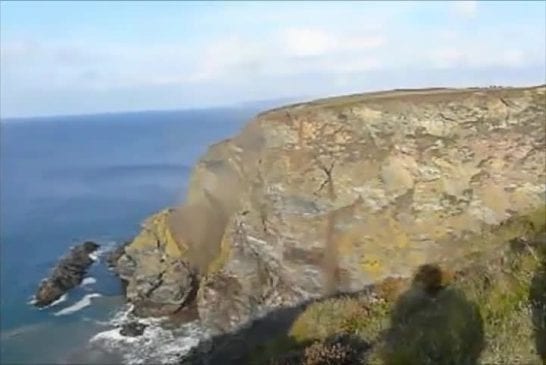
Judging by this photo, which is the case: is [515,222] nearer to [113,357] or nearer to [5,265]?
[113,357]

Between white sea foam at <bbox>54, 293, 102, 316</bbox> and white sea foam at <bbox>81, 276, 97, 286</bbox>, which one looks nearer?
white sea foam at <bbox>54, 293, 102, 316</bbox>

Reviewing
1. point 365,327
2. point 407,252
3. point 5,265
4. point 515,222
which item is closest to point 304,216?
point 407,252

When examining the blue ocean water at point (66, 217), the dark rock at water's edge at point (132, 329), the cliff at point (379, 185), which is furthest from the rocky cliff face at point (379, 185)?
the blue ocean water at point (66, 217)

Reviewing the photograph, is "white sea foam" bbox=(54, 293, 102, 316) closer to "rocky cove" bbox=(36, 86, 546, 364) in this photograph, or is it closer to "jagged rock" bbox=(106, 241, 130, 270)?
"jagged rock" bbox=(106, 241, 130, 270)

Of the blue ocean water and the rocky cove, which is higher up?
the rocky cove

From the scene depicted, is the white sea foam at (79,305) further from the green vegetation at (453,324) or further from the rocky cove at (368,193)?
the green vegetation at (453,324)

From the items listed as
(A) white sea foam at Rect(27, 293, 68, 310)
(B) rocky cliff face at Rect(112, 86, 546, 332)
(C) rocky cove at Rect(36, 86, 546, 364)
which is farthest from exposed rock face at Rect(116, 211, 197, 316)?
(B) rocky cliff face at Rect(112, 86, 546, 332)

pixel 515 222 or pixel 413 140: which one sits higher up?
pixel 413 140
